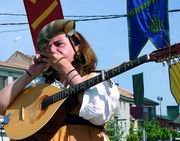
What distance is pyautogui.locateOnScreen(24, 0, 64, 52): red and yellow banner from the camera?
11.5 ft

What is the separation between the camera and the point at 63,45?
1.71m

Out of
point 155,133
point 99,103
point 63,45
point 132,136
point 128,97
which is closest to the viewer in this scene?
point 99,103

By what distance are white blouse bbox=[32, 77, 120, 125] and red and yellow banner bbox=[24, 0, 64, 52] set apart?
1.83m

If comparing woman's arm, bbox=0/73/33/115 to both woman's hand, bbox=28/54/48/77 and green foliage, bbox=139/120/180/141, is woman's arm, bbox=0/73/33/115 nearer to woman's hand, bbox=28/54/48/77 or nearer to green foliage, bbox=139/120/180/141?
woman's hand, bbox=28/54/48/77

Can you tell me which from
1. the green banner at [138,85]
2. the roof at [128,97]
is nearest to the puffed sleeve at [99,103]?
the green banner at [138,85]

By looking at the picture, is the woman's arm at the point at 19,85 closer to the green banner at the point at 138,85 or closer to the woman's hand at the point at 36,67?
the woman's hand at the point at 36,67

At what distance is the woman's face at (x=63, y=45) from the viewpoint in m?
1.70

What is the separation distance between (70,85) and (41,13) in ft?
6.95

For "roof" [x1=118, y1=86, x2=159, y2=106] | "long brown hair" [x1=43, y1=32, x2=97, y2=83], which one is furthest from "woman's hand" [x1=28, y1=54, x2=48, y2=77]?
"roof" [x1=118, y1=86, x2=159, y2=106]

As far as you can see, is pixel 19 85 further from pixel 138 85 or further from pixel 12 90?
pixel 138 85

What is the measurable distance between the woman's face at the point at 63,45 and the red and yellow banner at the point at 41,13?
5.58 ft

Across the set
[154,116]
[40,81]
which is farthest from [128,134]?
[40,81]

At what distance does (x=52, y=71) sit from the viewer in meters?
1.80

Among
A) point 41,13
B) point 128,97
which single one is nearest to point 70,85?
point 41,13
